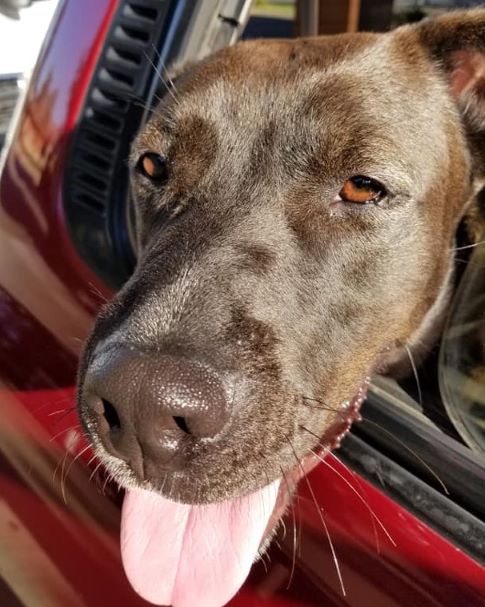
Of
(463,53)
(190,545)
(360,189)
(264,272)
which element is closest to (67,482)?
(190,545)

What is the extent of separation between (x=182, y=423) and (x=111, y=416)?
0.78 ft

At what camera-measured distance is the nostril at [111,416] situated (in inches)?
79.4

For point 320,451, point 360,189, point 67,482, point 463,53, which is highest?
point 463,53

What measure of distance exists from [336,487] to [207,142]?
4.14 feet

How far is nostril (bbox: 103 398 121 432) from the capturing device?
2.02m

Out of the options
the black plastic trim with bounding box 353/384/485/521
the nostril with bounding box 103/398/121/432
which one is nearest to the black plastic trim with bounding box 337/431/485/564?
the black plastic trim with bounding box 353/384/485/521

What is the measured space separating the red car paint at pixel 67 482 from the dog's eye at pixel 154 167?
1.66 ft

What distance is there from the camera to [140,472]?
2.05 meters

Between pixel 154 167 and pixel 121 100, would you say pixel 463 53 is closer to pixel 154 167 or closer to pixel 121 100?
pixel 154 167

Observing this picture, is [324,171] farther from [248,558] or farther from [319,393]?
[248,558]

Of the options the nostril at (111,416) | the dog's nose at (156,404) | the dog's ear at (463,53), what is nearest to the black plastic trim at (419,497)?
the dog's nose at (156,404)

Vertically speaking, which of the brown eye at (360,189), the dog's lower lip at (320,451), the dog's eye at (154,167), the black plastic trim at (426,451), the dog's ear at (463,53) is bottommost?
the dog's lower lip at (320,451)

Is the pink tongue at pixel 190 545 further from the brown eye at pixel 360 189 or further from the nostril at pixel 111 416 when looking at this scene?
the brown eye at pixel 360 189

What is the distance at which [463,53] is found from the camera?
2.93m
